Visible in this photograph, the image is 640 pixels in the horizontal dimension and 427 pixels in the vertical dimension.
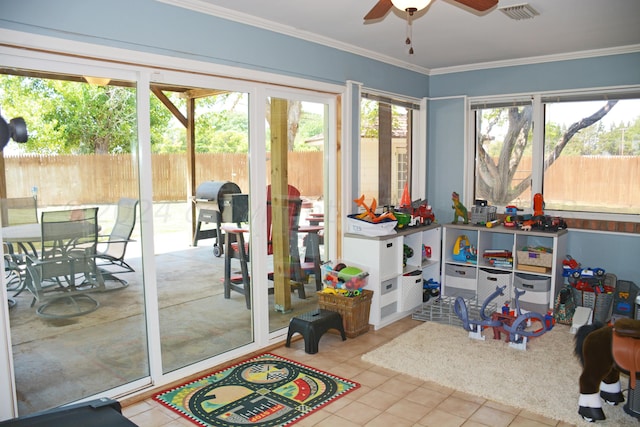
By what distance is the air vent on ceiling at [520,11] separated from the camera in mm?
3352

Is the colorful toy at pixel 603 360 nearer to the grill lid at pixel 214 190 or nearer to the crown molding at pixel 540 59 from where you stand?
the grill lid at pixel 214 190

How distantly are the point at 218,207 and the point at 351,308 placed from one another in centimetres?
136

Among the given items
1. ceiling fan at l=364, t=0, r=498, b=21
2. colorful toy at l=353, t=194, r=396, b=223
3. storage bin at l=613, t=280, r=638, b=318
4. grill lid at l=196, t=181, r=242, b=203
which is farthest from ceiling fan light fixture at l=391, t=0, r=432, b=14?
storage bin at l=613, t=280, r=638, b=318

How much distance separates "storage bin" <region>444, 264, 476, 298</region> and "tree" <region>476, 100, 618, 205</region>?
927 millimetres

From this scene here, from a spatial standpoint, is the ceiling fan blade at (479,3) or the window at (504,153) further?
the window at (504,153)

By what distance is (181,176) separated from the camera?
11.1ft

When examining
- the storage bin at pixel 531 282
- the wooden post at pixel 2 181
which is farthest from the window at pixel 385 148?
the wooden post at pixel 2 181

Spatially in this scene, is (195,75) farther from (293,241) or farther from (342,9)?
(293,241)

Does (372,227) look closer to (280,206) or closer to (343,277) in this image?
(343,277)

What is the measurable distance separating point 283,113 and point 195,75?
3.03 feet

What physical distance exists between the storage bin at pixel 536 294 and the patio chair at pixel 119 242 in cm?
357

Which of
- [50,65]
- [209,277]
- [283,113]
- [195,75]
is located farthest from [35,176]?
[283,113]

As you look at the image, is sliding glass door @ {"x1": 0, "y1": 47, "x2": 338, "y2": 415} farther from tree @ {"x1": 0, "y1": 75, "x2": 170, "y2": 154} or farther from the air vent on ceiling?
the air vent on ceiling

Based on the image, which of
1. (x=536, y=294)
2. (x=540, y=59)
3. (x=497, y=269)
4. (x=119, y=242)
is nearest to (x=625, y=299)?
(x=536, y=294)
